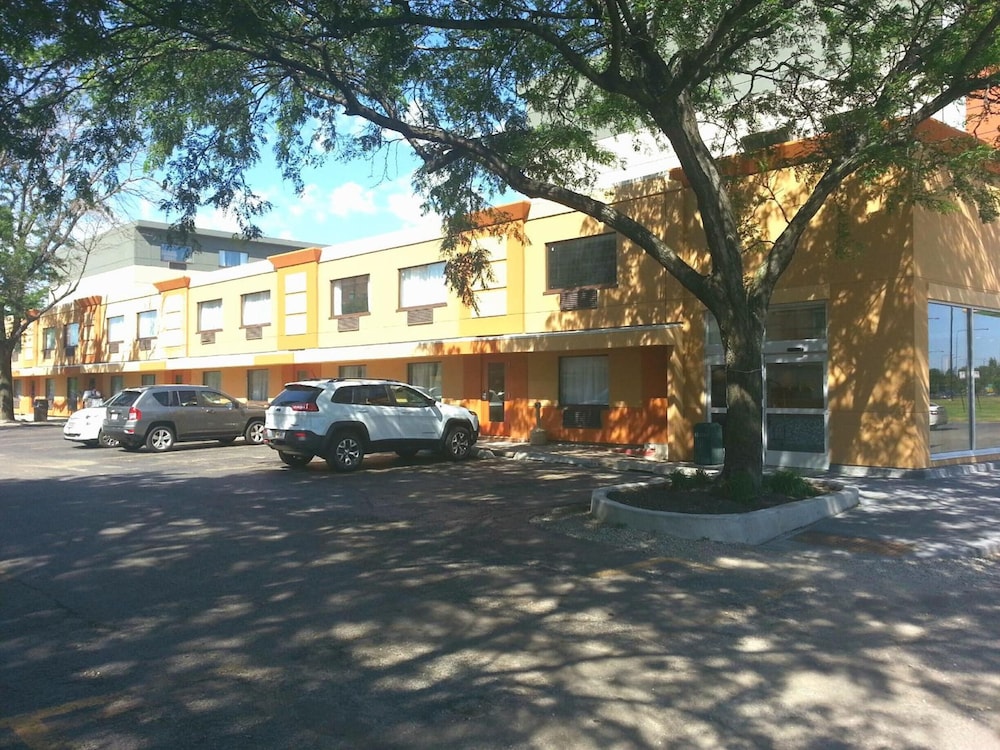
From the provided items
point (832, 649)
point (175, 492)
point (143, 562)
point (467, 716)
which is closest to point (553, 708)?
point (467, 716)

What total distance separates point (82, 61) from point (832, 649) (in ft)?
34.9

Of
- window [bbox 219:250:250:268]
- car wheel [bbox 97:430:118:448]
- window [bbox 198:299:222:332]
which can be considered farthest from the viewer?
window [bbox 219:250:250:268]

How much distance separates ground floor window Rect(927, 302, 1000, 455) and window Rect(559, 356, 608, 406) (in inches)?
282

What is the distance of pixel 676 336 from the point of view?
1591cm

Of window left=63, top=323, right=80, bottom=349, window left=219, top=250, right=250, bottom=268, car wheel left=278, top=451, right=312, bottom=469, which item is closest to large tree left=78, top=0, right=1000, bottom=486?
car wheel left=278, top=451, right=312, bottom=469

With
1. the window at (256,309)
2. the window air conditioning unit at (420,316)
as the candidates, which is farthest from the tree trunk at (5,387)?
the window air conditioning unit at (420,316)

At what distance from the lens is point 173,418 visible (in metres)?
19.4

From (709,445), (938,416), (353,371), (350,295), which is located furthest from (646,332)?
(353,371)

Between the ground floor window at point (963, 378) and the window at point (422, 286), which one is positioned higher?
the window at point (422, 286)

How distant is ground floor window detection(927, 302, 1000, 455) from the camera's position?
13562 mm

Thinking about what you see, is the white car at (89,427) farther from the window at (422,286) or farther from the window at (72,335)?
the window at (72,335)

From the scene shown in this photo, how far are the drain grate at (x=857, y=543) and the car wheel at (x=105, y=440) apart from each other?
1682cm

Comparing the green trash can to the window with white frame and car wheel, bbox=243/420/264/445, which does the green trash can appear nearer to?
car wheel, bbox=243/420/264/445

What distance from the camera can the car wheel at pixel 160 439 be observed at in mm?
19172
